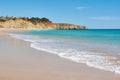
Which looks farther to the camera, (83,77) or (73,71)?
(73,71)

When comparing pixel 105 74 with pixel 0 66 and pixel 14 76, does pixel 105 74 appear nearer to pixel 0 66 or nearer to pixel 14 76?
pixel 14 76

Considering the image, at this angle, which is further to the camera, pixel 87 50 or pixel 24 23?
pixel 24 23

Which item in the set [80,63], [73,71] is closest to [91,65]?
[80,63]

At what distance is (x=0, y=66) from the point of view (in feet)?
31.2

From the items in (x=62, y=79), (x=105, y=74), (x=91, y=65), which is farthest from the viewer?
(x=91, y=65)

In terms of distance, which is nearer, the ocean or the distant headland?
the ocean

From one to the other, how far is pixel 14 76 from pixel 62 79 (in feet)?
4.76

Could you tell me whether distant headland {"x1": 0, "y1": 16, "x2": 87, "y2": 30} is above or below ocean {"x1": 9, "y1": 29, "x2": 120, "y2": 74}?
below

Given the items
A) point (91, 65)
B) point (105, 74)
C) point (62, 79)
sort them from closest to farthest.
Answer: point (62, 79), point (105, 74), point (91, 65)

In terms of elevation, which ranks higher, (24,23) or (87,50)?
(87,50)

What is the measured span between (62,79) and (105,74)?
5.30ft

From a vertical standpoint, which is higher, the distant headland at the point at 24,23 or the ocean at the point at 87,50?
the ocean at the point at 87,50

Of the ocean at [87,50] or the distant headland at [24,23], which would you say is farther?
the distant headland at [24,23]

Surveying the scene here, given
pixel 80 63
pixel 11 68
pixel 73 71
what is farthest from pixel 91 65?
pixel 11 68
